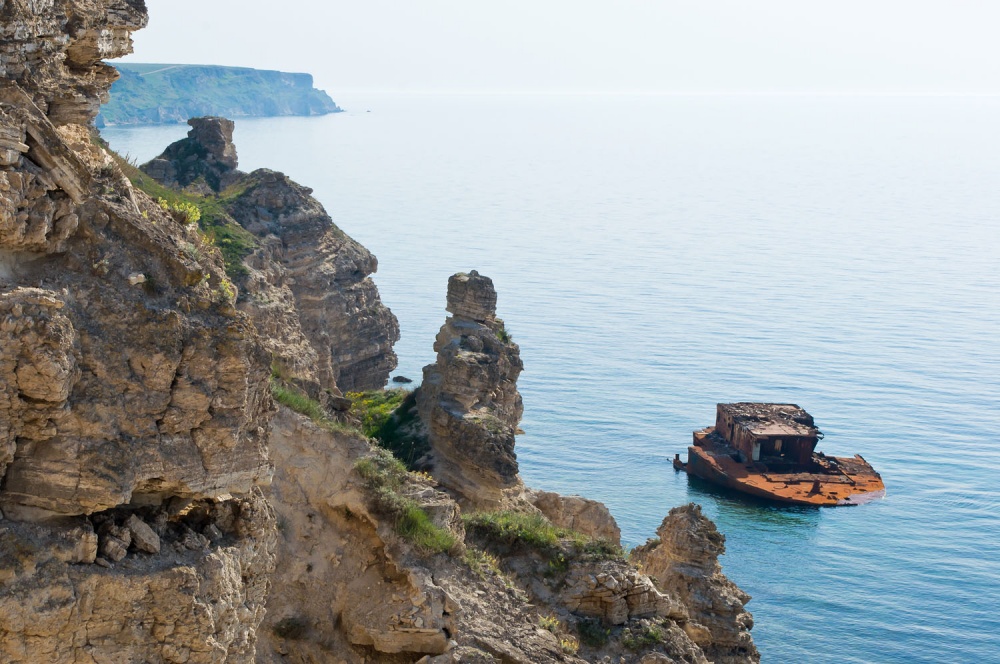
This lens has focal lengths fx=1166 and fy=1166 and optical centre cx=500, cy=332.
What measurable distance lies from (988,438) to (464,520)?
6735cm

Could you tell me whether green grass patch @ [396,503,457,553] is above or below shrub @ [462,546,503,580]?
above

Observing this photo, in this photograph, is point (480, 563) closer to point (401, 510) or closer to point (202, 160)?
point (401, 510)

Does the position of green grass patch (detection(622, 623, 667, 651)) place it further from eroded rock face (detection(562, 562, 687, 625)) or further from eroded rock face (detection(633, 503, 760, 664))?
eroded rock face (detection(633, 503, 760, 664))

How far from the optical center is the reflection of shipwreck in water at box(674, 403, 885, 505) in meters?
77.4

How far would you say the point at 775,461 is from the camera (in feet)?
270

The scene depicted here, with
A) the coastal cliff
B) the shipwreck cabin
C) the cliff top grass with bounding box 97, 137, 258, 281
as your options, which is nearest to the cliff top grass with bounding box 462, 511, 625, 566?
the coastal cliff

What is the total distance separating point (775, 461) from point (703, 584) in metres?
53.4

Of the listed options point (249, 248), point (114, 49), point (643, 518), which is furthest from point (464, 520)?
point (643, 518)

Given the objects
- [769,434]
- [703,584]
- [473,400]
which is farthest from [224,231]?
[769,434]

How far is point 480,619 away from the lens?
20969mm

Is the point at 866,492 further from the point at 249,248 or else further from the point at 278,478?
the point at 278,478

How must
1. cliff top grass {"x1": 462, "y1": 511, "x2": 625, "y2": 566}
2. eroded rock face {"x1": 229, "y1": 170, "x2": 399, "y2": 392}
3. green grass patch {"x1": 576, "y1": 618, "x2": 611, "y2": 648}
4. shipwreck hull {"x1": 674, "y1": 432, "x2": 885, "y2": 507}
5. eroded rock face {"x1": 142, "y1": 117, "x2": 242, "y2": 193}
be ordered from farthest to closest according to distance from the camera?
shipwreck hull {"x1": 674, "y1": 432, "x2": 885, "y2": 507}
eroded rock face {"x1": 142, "y1": 117, "x2": 242, "y2": 193}
eroded rock face {"x1": 229, "y1": 170, "x2": 399, "y2": 392}
cliff top grass {"x1": 462, "y1": 511, "x2": 625, "y2": 566}
green grass patch {"x1": 576, "y1": 618, "x2": 611, "y2": 648}

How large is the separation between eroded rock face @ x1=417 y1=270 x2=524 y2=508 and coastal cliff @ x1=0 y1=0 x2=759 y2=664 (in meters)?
11.4

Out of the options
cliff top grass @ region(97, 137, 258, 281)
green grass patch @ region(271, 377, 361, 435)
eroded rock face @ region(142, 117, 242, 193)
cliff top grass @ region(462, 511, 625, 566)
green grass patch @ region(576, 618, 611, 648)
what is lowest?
green grass patch @ region(576, 618, 611, 648)
